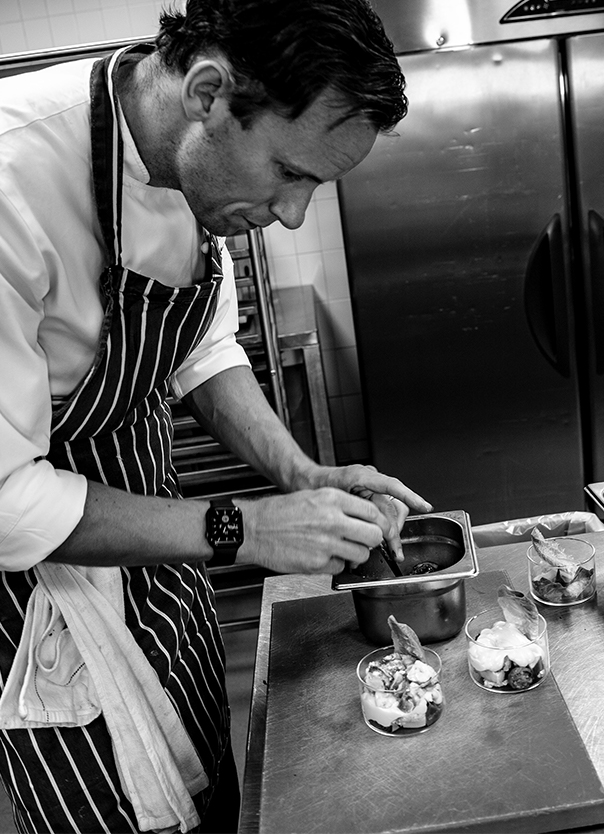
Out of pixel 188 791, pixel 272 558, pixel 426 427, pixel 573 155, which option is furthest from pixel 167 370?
pixel 573 155

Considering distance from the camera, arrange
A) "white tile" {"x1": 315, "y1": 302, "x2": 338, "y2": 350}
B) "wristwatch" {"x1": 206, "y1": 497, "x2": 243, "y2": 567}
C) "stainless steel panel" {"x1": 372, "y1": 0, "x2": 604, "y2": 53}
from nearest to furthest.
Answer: "wristwatch" {"x1": 206, "y1": 497, "x2": 243, "y2": 567}, "stainless steel panel" {"x1": 372, "y1": 0, "x2": 604, "y2": 53}, "white tile" {"x1": 315, "y1": 302, "x2": 338, "y2": 350}

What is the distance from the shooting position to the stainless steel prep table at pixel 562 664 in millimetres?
1089

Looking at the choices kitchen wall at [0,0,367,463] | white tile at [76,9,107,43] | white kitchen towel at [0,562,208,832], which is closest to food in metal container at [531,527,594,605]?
white kitchen towel at [0,562,208,832]

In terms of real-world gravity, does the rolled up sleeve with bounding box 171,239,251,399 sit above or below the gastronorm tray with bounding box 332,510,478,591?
above

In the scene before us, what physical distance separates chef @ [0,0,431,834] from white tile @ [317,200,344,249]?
2241mm

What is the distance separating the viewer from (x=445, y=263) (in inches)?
118

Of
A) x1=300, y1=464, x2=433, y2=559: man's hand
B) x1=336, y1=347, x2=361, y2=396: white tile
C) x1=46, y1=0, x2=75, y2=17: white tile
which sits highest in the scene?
x1=46, y1=0, x2=75, y2=17: white tile

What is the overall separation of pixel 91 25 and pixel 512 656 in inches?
126

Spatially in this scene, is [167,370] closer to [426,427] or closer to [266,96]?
[266,96]

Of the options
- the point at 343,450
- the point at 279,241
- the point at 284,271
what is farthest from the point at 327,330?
the point at 343,450

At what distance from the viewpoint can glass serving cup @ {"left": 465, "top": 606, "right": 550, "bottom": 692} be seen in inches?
44.3

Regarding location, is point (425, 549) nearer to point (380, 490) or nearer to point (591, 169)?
point (380, 490)

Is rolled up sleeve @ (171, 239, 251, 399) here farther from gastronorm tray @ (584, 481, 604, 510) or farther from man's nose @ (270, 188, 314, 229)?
gastronorm tray @ (584, 481, 604, 510)

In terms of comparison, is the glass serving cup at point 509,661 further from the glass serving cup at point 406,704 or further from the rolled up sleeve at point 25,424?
the rolled up sleeve at point 25,424
